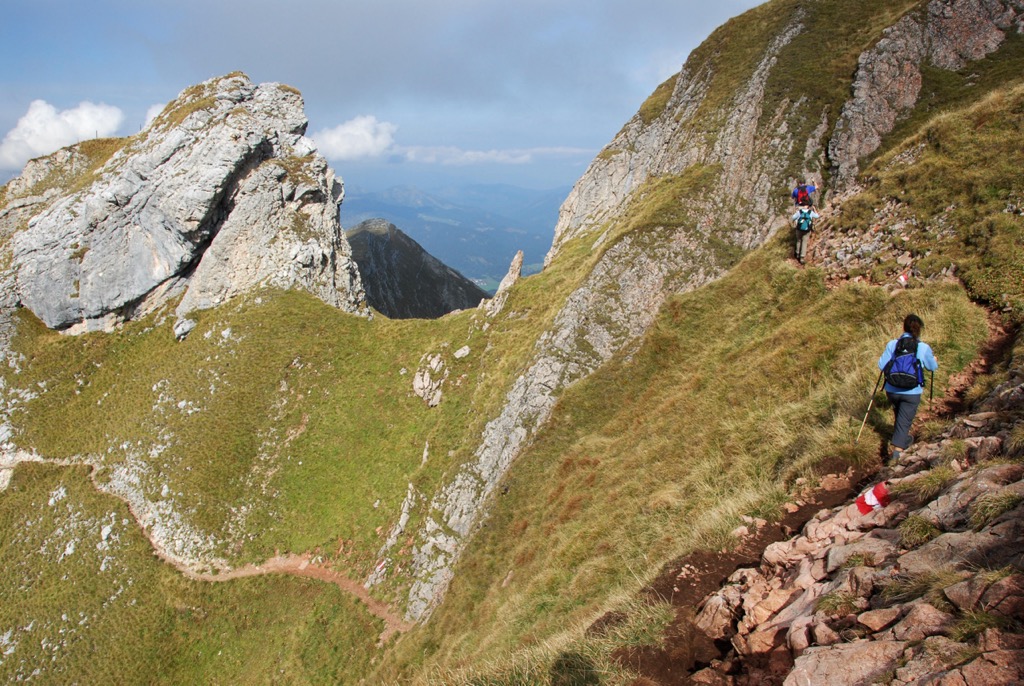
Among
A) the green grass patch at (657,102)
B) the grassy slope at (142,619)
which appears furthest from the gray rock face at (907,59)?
the grassy slope at (142,619)

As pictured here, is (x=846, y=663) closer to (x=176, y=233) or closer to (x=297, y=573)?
(x=297, y=573)

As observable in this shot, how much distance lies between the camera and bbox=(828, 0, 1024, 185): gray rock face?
115ft

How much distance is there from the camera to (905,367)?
10617mm

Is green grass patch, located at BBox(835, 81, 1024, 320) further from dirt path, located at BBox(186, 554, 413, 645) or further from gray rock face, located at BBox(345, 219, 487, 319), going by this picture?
gray rock face, located at BBox(345, 219, 487, 319)

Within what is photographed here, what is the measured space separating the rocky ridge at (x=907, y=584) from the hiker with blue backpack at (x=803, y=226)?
40.8 ft

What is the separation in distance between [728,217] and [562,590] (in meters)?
32.1

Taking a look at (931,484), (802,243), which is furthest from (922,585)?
(802,243)

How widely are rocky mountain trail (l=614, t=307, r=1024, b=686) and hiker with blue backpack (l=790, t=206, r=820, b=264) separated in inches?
455

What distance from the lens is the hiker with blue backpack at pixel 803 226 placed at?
826 inches

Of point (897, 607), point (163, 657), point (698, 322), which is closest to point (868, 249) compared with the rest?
point (698, 322)

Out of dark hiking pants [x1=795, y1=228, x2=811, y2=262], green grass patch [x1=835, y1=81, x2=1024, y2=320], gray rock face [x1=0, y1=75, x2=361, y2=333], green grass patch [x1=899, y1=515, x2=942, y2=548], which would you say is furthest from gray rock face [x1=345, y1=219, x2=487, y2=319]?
green grass patch [x1=899, y1=515, x2=942, y2=548]

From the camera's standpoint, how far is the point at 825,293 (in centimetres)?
1912

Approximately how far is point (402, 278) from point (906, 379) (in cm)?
13258

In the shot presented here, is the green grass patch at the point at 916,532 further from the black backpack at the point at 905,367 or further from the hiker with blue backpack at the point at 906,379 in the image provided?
the black backpack at the point at 905,367
